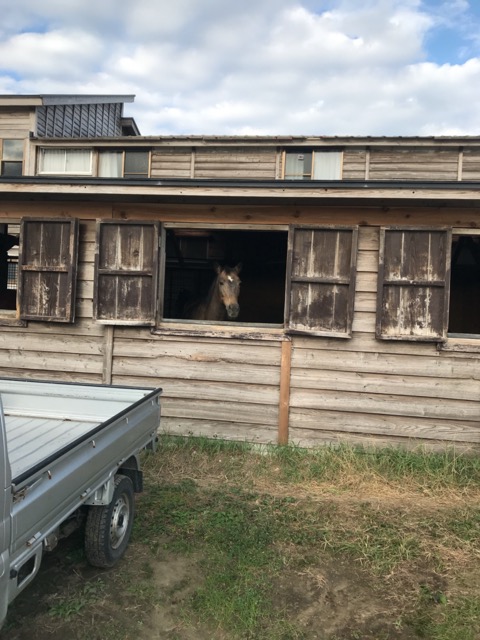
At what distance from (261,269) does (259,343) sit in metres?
5.63

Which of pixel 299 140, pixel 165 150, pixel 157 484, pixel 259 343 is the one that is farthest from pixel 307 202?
pixel 165 150

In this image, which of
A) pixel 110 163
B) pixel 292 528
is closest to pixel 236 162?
pixel 110 163

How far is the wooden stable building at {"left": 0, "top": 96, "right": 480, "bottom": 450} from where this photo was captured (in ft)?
16.8

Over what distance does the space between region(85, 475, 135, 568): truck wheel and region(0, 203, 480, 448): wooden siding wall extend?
7.46 feet

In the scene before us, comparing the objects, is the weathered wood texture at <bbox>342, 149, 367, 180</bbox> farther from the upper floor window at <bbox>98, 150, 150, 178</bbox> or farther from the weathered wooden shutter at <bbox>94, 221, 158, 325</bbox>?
the weathered wooden shutter at <bbox>94, 221, 158, 325</bbox>

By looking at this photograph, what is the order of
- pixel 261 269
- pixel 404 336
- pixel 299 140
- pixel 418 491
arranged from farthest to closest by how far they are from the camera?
pixel 299 140 < pixel 261 269 < pixel 404 336 < pixel 418 491

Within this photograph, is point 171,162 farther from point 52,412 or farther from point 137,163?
point 52,412

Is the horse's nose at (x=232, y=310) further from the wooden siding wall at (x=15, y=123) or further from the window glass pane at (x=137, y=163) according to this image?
the wooden siding wall at (x=15, y=123)

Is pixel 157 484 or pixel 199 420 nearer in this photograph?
pixel 157 484

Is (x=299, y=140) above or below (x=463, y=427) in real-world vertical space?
above

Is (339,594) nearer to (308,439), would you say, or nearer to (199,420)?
(308,439)

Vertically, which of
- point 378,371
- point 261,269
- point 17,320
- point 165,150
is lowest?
point 378,371

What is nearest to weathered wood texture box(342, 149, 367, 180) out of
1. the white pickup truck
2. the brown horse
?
the brown horse

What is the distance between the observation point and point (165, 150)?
44.5ft
